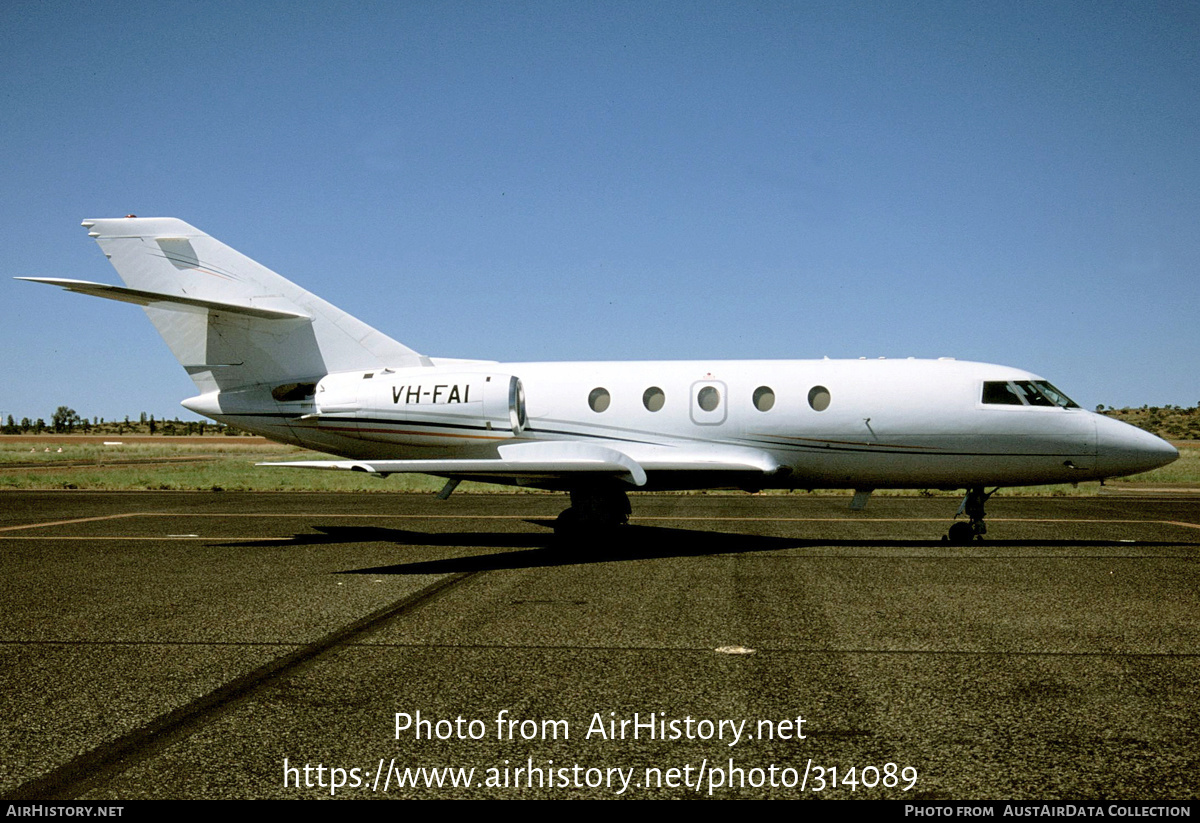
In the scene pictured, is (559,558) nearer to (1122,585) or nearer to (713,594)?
(713,594)

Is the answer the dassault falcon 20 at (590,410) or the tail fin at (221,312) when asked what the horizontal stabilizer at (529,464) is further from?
Result: the tail fin at (221,312)

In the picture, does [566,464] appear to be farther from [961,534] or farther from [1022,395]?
[1022,395]

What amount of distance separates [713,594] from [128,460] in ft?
158

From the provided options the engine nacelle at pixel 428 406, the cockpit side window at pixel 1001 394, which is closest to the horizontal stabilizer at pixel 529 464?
the engine nacelle at pixel 428 406

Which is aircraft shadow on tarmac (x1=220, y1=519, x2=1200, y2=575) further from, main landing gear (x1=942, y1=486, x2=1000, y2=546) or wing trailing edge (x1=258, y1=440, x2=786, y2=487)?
wing trailing edge (x1=258, y1=440, x2=786, y2=487)

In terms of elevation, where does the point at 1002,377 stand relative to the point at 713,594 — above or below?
above

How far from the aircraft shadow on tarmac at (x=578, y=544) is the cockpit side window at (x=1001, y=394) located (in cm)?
224

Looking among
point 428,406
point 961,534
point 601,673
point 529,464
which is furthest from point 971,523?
point 601,673

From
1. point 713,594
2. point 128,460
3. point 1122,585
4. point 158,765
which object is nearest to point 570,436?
point 713,594

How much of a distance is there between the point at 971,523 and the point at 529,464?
6.99 meters

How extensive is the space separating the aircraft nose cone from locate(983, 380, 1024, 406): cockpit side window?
1.23m

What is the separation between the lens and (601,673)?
6031mm
